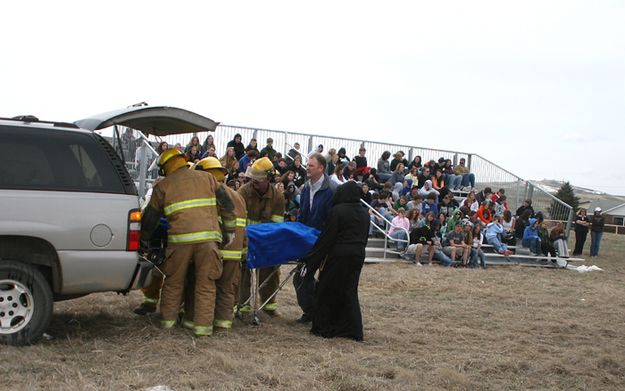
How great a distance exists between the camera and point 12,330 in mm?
6344

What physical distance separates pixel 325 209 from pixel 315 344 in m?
1.84

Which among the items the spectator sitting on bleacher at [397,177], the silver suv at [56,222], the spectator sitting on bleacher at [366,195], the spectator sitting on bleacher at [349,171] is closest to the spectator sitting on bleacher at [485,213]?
the spectator sitting on bleacher at [397,177]

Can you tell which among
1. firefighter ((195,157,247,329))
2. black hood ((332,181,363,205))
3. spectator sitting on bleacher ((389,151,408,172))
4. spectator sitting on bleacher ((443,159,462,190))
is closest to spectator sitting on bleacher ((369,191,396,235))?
spectator sitting on bleacher ((389,151,408,172))

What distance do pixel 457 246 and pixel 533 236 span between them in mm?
4026

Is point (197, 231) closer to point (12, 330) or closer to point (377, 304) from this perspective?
point (12, 330)

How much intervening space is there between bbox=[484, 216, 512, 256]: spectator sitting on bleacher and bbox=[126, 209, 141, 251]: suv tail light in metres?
14.8

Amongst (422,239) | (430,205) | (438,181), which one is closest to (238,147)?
(422,239)

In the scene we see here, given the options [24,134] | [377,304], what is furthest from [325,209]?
[24,134]

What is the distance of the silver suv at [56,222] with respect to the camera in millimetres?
6328

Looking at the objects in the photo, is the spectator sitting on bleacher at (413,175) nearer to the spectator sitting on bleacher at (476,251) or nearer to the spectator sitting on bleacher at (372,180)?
the spectator sitting on bleacher at (372,180)

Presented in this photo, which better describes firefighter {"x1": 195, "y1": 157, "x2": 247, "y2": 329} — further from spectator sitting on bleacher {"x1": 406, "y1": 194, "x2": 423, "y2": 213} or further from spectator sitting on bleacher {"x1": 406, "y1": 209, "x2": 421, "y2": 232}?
spectator sitting on bleacher {"x1": 406, "y1": 194, "x2": 423, "y2": 213}

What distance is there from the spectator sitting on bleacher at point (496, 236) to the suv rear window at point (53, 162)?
15054 mm

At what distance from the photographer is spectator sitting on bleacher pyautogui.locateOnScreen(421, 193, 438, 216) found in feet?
63.5

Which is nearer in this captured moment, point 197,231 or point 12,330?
point 12,330
